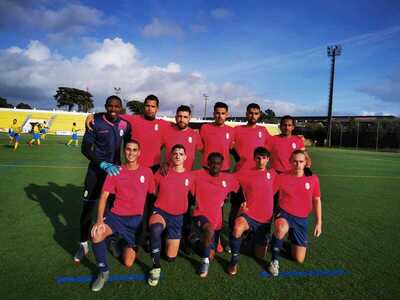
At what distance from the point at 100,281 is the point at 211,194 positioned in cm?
164

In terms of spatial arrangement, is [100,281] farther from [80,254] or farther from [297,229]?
[297,229]

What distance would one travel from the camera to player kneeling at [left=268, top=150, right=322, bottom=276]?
4.14 metres

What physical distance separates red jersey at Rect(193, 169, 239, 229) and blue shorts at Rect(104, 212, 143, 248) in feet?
2.57

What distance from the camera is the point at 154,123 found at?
15.1ft

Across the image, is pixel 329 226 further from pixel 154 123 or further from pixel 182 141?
pixel 154 123

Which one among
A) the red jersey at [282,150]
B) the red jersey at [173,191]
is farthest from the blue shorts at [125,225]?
the red jersey at [282,150]

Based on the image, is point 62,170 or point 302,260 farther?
point 62,170

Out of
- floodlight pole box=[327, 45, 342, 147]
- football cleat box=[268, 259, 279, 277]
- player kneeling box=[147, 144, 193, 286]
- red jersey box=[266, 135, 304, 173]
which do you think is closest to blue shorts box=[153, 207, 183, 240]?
player kneeling box=[147, 144, 193, 286]

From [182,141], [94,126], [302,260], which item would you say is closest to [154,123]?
[182,141]

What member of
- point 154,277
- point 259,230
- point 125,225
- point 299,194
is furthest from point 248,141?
point 154,277

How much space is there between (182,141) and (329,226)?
3.18 metres

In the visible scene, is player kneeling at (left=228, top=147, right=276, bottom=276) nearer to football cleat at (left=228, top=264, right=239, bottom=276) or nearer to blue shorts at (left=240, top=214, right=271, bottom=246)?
blue shorts at (left=240, top=214, right=271, bottom=246)

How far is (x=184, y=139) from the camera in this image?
4566 millimetres

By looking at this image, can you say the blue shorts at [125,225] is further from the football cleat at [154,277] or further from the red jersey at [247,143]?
the red jersey at [247,143]
